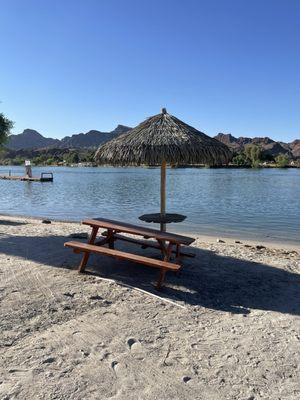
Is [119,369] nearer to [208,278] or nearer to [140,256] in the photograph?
[140,256]

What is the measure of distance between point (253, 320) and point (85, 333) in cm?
186

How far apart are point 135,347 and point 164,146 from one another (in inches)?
150

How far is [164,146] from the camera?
23.2ft

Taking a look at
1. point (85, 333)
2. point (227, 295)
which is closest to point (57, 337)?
point (85, 333)

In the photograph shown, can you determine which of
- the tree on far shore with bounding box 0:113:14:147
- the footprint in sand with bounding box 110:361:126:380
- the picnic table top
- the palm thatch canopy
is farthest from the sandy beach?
the tree on far shore with bounding box 0:113:14:147

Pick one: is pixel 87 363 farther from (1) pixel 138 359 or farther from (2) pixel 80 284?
(2) pixel 80 284

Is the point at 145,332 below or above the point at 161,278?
below

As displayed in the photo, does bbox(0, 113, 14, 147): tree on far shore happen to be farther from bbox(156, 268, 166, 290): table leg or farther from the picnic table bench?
bbox(156, 268, 166, 290): table leg

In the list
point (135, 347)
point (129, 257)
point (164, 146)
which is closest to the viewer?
point (135, 347)

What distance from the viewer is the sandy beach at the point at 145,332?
11.0 feet

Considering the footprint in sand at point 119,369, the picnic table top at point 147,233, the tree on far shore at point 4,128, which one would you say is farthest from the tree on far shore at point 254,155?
the footprint in sand at point 119,369

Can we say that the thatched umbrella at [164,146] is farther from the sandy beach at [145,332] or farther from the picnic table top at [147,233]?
the sandy beach at [145,332]

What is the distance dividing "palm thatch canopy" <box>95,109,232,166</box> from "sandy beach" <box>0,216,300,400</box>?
1.78m

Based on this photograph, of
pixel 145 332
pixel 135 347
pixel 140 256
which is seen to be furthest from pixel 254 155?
pixel 135 347
